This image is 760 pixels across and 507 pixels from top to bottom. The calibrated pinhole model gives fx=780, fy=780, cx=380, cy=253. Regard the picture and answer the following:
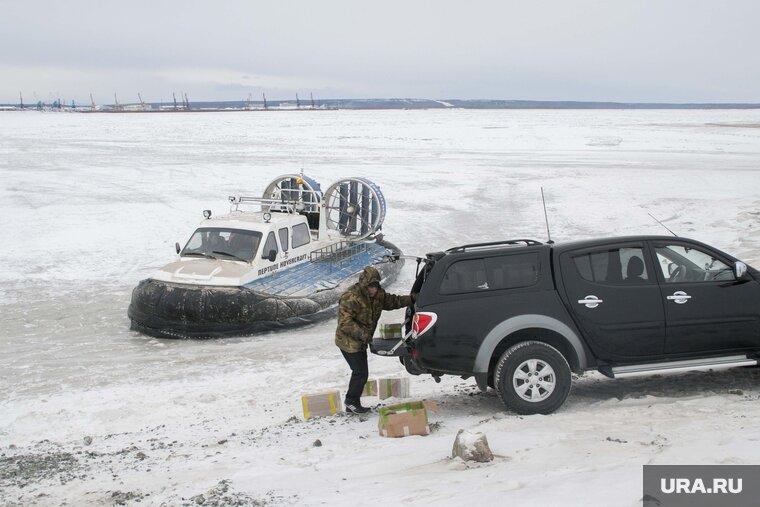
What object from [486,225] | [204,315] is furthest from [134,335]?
[486,225]

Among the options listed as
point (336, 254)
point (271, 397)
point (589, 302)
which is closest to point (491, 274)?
point (589, 302)

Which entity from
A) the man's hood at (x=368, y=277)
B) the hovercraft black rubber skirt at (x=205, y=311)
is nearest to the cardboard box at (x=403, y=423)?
the man's hood at (x=368, y=277)

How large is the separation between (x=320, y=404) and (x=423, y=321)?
137cm

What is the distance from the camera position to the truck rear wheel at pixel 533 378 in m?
6.40

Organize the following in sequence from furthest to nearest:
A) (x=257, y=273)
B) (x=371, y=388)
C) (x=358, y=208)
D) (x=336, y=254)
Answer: (x=358, y=208) → (x=336, y=254) → (x=257, y=273) → (x=371, y=388)

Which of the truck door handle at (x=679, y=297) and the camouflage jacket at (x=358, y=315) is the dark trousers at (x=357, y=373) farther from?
the truck door handle at (x=679, y=297)

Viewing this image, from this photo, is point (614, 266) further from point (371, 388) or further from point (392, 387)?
point (371, 388)

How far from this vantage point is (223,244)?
1265cm

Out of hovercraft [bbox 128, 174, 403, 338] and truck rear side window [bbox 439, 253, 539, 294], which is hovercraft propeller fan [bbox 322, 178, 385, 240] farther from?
truck rear side window [bbox 439, 253, 539, 294]

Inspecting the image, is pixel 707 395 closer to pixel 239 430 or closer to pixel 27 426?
pixel 239 430

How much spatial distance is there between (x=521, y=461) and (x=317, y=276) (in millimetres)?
8112

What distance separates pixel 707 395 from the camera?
6.69m

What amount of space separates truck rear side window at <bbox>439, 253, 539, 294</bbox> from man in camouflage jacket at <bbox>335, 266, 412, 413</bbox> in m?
0.62

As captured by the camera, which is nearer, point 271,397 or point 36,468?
point 36,468
